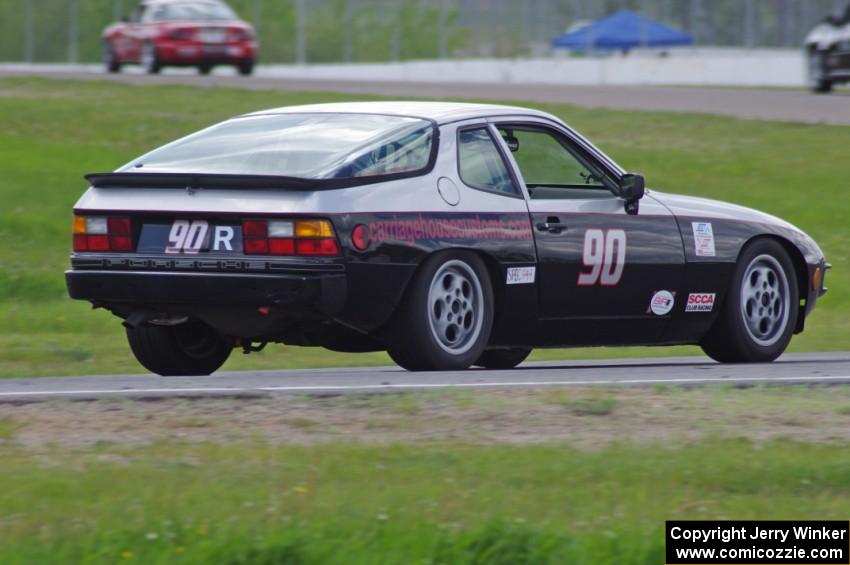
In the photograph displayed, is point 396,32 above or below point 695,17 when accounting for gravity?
below

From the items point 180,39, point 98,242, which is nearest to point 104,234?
point 98,242

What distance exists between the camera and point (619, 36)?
160ft

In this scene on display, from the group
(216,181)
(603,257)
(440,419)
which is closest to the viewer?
(440,419)

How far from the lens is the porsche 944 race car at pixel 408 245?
27.8 ft

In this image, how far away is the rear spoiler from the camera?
839cm

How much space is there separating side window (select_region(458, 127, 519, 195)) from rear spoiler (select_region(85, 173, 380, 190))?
0.61m

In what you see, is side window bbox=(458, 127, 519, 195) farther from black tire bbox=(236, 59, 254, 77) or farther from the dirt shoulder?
black tire bbox=(236, 59, 254, 77)

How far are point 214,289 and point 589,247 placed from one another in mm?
2249

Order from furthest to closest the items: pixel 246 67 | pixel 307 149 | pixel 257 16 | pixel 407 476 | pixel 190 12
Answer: pixel 257 16, pixel 246 67, pixel 190 12, pixel 307 149, pixel 407 476

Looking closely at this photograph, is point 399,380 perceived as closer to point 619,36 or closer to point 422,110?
point 422,110

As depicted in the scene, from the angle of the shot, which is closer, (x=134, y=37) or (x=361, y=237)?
(x=361, y=237)

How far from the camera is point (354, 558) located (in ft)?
16.7

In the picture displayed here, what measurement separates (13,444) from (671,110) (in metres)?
22.2

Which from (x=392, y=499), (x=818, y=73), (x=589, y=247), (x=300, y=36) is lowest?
(x=392, y=499)
